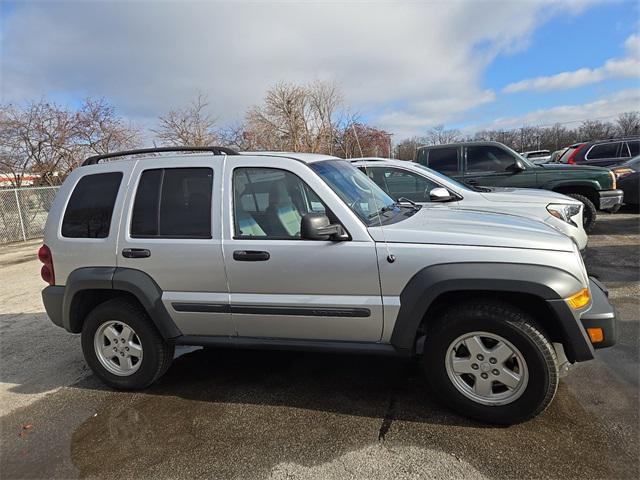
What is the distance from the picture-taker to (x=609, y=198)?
8172mm

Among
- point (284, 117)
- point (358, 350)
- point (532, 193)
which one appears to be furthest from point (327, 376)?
point (284, 117)

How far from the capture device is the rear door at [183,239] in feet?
10.4

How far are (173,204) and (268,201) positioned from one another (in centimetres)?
75

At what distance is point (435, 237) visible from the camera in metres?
2.81

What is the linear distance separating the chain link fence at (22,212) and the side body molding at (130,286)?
1135 centimetres

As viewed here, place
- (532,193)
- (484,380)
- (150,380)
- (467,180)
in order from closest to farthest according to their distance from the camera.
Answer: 1. (484,380)
2. (150,380)
3. (532,193)
4. (467,180)

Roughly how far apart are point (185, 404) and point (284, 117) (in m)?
23.0

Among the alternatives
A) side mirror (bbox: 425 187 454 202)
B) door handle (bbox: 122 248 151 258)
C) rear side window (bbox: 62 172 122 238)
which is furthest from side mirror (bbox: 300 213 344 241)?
side mirror (bbox: 425 187 454 202)

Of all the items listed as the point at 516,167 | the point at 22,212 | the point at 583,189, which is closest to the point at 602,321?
the point at 516,167

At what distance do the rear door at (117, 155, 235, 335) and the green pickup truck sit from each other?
632 centimetres

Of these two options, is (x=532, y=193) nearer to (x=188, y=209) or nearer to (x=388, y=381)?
(x=388, y=381)

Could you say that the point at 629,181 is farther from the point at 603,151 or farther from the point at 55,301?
the point at 55,301

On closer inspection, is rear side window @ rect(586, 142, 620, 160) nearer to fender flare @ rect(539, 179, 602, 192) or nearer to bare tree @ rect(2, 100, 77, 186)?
fender flare @ rect(539, 179, 602, 192)

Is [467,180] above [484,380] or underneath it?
above
